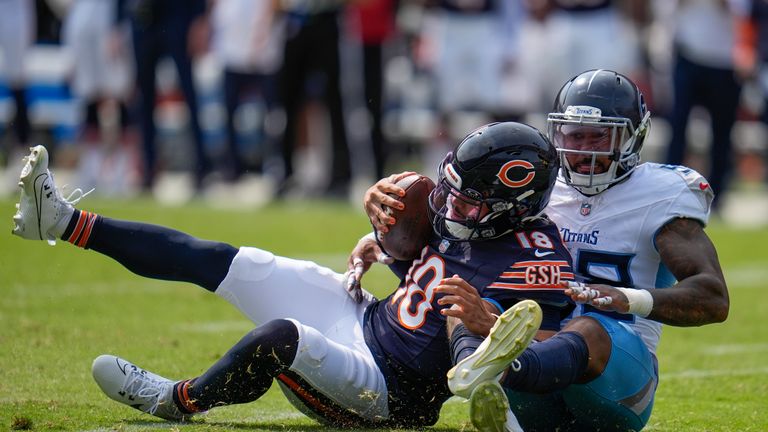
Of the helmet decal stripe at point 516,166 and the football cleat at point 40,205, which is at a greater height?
the helmet decal stripe at point 516,166

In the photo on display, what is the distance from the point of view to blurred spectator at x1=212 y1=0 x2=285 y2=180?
12219 millimetres

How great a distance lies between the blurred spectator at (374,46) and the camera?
11.8 m

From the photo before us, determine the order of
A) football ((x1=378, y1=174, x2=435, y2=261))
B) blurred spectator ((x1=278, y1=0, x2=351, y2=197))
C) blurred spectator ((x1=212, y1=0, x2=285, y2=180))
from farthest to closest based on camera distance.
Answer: blurred spectator ((x1=212, y1=0, x2=285, y2=180))
blurred spectator ((x1=278, y1=0, x2=351, y2=197))
football ((x1=378, y1=174, x2=435, y2=261))

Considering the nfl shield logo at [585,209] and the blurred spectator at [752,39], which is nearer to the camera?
the nfl shield logo at [585,209]

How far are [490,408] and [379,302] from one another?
0.89 metres

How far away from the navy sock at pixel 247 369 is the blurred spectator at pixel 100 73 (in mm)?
8554

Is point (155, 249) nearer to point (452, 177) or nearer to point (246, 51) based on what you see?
point (452, 177)

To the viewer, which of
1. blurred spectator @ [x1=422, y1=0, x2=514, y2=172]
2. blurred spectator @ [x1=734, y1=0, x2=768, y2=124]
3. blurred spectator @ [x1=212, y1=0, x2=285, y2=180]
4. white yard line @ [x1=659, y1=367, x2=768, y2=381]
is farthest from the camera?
blurred spectator @ [x1=422, y1=0, x2=514, y2=172]

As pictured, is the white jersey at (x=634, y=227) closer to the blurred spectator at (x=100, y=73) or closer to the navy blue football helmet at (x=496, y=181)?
the navy blue football helmet at (x=496, y=181)

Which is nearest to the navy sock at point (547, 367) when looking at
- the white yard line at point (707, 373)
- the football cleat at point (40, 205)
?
the football cleat at point (40, 205)

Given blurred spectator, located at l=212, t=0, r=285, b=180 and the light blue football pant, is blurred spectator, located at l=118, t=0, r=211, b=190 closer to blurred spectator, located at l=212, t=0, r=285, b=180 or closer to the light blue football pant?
blurred spectator, located at l=212, t=0, r=285, b=180

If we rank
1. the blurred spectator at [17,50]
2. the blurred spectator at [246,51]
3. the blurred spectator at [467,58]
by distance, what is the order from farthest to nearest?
the blurred spectator at [467,58], the blurred spectator at [246,51], the blurred spectator at [17,50]

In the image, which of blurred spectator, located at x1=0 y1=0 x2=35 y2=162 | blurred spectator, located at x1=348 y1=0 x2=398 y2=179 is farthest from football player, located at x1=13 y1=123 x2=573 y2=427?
blurred spectator, located at x1=0 y1=0 x2=35 y2=162

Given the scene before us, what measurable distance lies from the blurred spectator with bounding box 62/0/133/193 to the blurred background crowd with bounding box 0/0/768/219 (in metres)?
0.01
